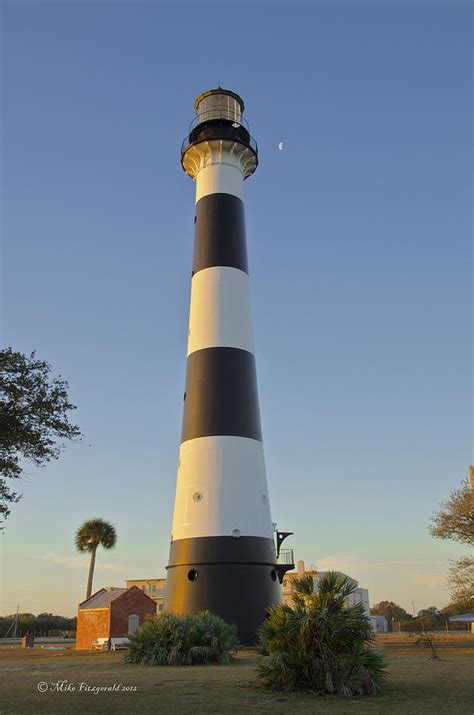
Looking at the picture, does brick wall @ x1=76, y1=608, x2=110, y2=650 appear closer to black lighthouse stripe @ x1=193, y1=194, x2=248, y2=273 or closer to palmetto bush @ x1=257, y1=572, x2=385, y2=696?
black lighthouse stripe @ x1=193, y1=194, x2=248, y2=273

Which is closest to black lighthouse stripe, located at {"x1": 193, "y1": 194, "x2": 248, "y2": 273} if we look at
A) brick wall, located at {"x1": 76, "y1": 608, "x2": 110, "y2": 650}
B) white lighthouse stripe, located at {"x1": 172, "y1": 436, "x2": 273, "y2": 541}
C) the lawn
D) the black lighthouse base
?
white lighthouse stripe, located at {"x1": 172, "y1": 436, "x2": 273, "y2": 541}

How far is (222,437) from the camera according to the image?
2331 cm

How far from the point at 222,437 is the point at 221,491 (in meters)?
2.03

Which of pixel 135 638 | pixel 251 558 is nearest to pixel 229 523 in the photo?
pixel 251 558

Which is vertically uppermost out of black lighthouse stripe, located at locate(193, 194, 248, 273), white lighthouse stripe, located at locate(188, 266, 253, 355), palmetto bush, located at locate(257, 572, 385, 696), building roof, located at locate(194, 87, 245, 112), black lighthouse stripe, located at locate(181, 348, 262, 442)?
building roof, located at locate(194, 87, 245, 112)

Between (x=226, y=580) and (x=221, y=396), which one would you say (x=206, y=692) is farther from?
(x=221, y=396)

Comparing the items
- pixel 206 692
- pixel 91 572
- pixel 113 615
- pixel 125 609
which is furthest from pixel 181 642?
pixel 91 572

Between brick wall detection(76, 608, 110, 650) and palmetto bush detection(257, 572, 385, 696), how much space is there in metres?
24.5

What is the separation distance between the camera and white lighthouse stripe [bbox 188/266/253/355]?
2517 cm

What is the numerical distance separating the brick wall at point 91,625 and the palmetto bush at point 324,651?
24.5 meters

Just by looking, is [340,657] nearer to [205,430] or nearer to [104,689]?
[104,689]

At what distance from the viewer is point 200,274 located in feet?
87.0

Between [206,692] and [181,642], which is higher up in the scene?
[181,642]

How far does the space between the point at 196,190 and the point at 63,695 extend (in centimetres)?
2218
